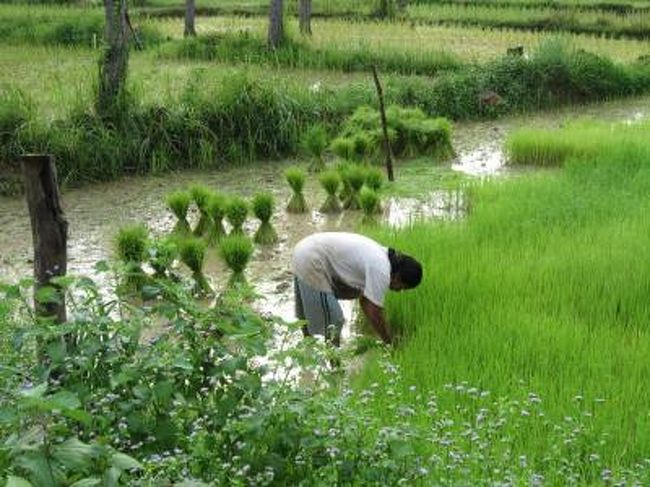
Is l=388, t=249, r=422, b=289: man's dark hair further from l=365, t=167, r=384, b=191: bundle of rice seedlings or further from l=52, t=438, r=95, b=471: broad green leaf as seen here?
l=365, t=167, r=384, b=191: bundle of rice seedlings

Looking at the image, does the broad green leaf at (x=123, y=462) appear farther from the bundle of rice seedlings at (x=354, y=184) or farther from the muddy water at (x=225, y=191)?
the bundle of rice seedlings at (x=354, y=184)

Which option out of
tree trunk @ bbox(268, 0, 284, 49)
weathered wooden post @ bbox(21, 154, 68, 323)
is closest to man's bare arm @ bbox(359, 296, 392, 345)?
weathered wooden post @ bbox(21, 154, 68, 323)

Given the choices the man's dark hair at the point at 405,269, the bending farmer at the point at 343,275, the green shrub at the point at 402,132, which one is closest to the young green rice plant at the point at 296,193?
the green shrub at the point at 402,132

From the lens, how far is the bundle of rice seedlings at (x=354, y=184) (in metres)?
7.83

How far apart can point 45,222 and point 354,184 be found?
437 centimetres

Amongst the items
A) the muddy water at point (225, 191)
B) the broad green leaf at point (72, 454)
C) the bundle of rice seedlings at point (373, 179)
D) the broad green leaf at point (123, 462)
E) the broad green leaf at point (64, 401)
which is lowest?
the muddy water at point (225, 191)

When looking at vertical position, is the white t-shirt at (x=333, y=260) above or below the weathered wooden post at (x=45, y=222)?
below

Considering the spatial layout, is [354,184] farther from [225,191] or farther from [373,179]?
[225,191]

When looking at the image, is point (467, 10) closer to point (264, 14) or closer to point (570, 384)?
point (264, 14)

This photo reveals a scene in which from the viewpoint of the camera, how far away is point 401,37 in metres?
17.2

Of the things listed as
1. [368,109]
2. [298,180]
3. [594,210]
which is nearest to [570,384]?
[594,210]

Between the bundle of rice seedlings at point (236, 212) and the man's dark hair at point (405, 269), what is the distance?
265cm

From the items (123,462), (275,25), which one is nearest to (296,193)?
(123,462)

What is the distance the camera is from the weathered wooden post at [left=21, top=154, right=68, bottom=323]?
11.8ft
